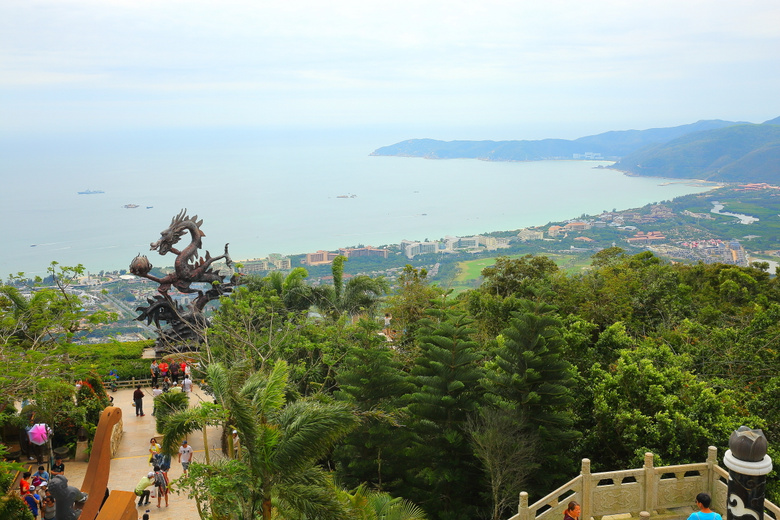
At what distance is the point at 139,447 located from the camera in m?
14.6

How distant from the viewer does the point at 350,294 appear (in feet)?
67.8

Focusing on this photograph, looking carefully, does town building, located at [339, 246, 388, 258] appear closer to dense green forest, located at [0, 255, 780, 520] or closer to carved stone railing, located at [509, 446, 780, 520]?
dense green forest, located at [0, 255, 780, 520]

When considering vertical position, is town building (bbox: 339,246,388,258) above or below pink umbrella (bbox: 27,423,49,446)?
below

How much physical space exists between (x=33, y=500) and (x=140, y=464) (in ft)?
10.9

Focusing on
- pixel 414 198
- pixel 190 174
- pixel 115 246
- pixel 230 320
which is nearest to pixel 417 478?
pixel 230 320

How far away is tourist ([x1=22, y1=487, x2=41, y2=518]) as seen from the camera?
1041 cm

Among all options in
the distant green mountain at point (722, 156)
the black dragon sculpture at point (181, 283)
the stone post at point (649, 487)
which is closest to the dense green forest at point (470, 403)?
the stone post at point (649, 487)

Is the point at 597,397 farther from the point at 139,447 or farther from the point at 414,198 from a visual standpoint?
the point at 414,198

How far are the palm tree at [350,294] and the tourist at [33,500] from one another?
10.7 meters

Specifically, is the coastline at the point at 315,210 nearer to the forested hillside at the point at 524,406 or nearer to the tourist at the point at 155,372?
the tourist at the point at 155,372

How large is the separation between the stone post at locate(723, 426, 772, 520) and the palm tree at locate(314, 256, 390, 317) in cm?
1440

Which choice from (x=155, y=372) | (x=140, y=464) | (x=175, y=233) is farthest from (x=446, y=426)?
(x=175, y=233)

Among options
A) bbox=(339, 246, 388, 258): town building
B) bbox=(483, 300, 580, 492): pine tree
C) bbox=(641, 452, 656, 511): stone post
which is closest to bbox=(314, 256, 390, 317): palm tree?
bbox=(483, 300, 580, 492): pine tree

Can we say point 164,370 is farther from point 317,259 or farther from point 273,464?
point 317,259
